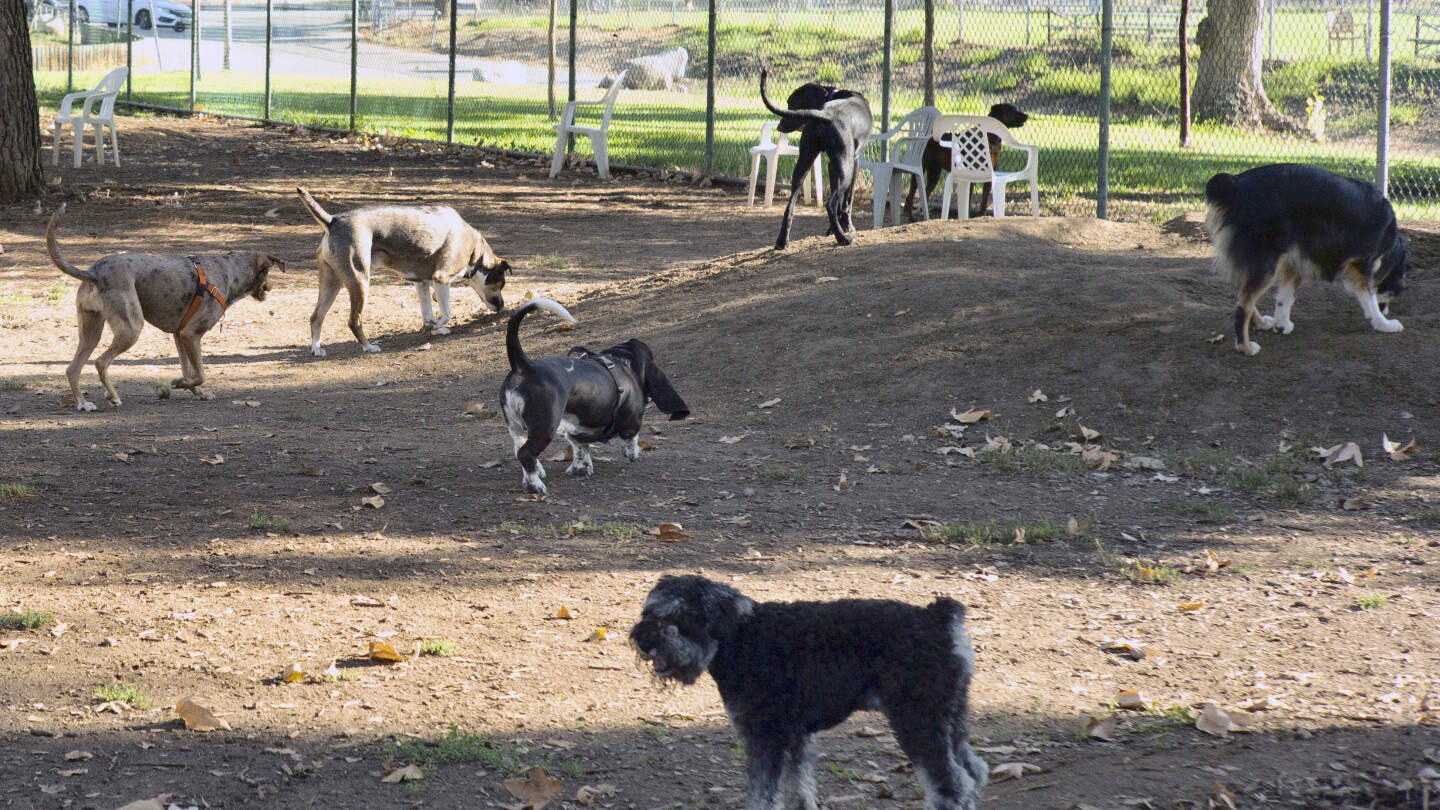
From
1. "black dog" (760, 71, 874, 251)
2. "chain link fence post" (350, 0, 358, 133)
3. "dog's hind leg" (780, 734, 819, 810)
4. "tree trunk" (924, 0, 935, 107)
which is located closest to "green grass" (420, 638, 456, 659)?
"dog's hind leg" (780, 734, 819, 810)

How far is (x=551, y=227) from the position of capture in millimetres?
15180

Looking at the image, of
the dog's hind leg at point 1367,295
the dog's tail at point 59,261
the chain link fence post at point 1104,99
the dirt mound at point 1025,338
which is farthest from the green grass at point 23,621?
the chain link fence post at point 1104,99

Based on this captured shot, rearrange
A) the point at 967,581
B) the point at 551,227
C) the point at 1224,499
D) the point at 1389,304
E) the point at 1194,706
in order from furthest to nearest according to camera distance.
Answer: the point at 551,227 < the point at 1389,304 < the point at 1224,499 < the point at 967,581 < the point at 1194,706

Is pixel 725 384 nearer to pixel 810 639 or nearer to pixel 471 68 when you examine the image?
pixel 810 639

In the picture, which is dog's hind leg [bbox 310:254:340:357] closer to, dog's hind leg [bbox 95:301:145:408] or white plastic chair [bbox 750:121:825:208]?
dog's hind leg [bbox 95:301:145:408]

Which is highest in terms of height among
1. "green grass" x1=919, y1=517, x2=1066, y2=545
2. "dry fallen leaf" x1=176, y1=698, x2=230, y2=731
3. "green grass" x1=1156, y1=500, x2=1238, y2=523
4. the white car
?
the white car

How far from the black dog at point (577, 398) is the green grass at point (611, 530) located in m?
0.56

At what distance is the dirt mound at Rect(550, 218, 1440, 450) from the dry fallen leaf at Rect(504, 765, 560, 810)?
463 centimetres

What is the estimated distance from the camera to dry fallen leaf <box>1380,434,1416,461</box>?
287 inches

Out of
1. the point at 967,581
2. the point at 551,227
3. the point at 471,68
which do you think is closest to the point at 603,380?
the point at 967,581

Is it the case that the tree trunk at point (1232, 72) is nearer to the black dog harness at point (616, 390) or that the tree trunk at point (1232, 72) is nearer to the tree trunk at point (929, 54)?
the tree trunk at point (929, 54)

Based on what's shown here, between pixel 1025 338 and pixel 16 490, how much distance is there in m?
5.98

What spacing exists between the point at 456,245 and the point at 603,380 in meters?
4.53

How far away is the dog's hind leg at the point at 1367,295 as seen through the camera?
8320 mm
